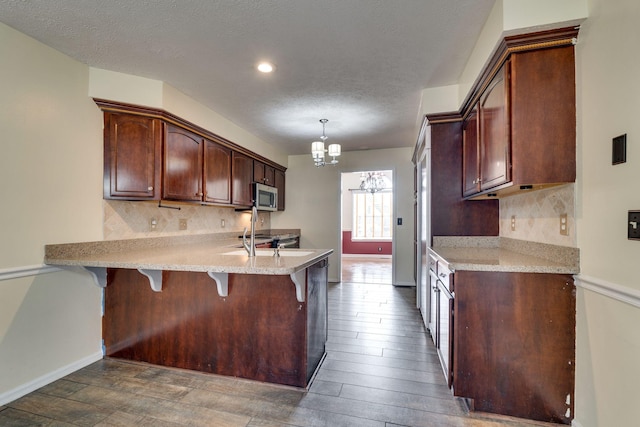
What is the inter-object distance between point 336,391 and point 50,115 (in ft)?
9.29

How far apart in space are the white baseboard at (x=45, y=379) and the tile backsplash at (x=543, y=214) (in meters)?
3.52

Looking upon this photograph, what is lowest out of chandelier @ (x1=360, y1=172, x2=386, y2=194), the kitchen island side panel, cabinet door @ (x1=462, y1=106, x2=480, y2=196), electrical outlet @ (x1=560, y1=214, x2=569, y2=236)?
the kitchen island side panel

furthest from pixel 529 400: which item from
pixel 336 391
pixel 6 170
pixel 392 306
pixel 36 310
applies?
pixel 6 170

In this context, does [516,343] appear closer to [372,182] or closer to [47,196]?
[47,196]

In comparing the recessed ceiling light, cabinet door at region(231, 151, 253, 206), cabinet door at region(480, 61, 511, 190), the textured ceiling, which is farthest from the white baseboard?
cabinet door at region(480, 61, 511, 190)

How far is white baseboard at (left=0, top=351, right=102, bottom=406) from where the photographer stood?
189 centimetres

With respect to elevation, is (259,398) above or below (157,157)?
below

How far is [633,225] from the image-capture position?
1.22 meters

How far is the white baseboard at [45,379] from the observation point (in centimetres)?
189

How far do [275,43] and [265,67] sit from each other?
13.9 inches

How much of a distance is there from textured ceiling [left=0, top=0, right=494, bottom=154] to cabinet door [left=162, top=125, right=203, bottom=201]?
448mm

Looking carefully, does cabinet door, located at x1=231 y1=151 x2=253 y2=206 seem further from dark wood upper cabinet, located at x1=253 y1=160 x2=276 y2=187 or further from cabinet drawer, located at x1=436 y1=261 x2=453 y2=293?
cabinet drawer, located at x1=436 y1=261 x2=453 y2=293

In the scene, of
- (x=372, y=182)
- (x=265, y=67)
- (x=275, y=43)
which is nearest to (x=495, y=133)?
(x=275, y=43)

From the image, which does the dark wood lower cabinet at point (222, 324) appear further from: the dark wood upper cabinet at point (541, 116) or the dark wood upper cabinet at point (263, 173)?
the dark wood upper cabinet at point (263, 173)
